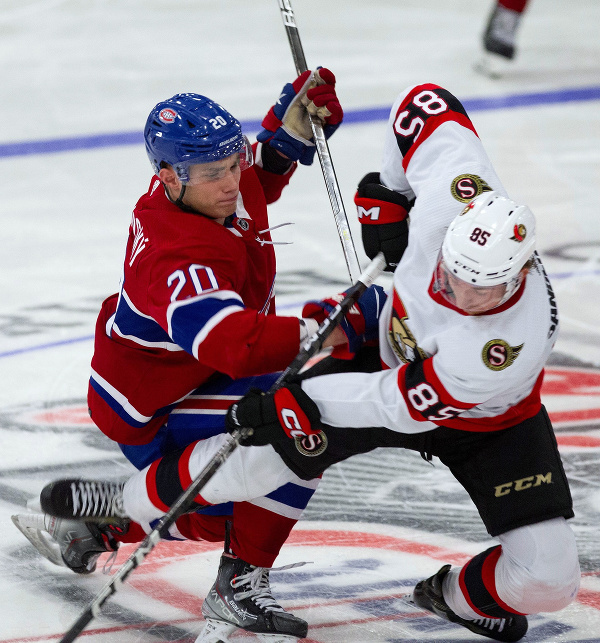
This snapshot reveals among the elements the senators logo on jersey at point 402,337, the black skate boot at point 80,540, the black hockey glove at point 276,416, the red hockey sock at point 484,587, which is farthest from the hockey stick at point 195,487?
the red hockey sock at point 484,587

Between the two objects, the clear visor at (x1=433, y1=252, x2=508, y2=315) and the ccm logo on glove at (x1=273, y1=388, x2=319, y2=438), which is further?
the ccm logo on glove at (x1=273, y1=388, x2=319, y2=438)

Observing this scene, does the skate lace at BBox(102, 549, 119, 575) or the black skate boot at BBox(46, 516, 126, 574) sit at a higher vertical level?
the black skate boot at BBox(46, 516, 126, 574)

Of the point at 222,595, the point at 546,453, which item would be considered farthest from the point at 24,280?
the point at 546,453

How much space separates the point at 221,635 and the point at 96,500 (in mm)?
454

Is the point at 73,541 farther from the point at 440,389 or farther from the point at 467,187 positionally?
the point at 467,187

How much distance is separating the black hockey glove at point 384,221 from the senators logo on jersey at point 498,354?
536 mm

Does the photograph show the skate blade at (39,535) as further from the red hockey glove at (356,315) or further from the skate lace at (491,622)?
the skate lace at (491,622)

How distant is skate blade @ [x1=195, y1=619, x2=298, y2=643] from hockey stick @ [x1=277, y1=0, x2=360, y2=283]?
874 mm

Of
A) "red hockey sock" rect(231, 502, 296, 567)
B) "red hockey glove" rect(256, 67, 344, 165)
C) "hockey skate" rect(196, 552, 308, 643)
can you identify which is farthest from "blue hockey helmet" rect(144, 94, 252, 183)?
"hockey skate" rect(196, 552, 308, 643)

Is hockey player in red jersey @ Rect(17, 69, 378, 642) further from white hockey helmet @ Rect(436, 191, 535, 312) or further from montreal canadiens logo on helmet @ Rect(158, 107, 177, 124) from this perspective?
white hockey helmet @ Rect(436, 191, 535, 312)

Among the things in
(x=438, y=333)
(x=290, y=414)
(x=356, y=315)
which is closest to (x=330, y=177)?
(x=356, y=315)

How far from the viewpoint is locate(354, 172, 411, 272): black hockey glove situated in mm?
2471

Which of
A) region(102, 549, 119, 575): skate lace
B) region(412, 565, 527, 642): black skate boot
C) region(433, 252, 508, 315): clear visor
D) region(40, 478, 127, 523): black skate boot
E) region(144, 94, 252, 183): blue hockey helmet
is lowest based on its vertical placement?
region(102, 549, 119, 575): skate lace

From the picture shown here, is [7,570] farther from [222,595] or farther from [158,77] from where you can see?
[158,77]
